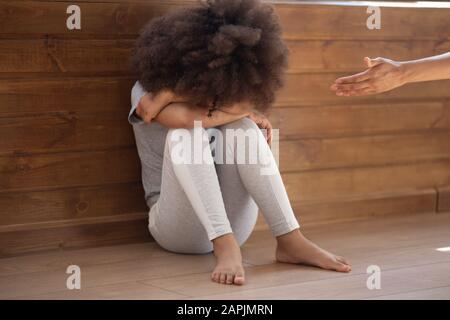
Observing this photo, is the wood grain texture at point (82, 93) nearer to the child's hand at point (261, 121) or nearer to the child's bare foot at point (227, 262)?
the child's hand at point (261, 121)

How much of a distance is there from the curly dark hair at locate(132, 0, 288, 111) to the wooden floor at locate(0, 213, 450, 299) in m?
0.45

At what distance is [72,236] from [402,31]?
1389mm

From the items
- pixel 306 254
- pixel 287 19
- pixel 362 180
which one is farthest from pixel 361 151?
pixel 306 254

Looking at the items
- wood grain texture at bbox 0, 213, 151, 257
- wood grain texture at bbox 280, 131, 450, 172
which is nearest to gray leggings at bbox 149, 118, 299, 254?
wood grain texture at bbox 0, 213, 151, 257

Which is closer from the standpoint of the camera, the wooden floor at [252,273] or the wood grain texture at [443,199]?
the wooden floor at [252,273]

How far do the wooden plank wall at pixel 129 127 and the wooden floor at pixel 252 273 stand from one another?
151 millimetres

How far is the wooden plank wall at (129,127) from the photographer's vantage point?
8.03 feet

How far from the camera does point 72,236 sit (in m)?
2.57

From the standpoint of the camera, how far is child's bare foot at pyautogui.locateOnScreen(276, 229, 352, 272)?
2280mm

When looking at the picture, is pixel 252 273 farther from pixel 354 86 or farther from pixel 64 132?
pixel 64 132

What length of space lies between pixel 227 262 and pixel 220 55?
1.71ft

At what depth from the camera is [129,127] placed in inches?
103

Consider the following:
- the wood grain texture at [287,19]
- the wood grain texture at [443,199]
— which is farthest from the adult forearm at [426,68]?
the wood grain texture at [443,199]

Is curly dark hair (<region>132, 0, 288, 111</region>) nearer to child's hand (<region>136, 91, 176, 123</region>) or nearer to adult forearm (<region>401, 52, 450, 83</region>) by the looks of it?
child's hand (<region>136, 91, 176, 123</region>)
